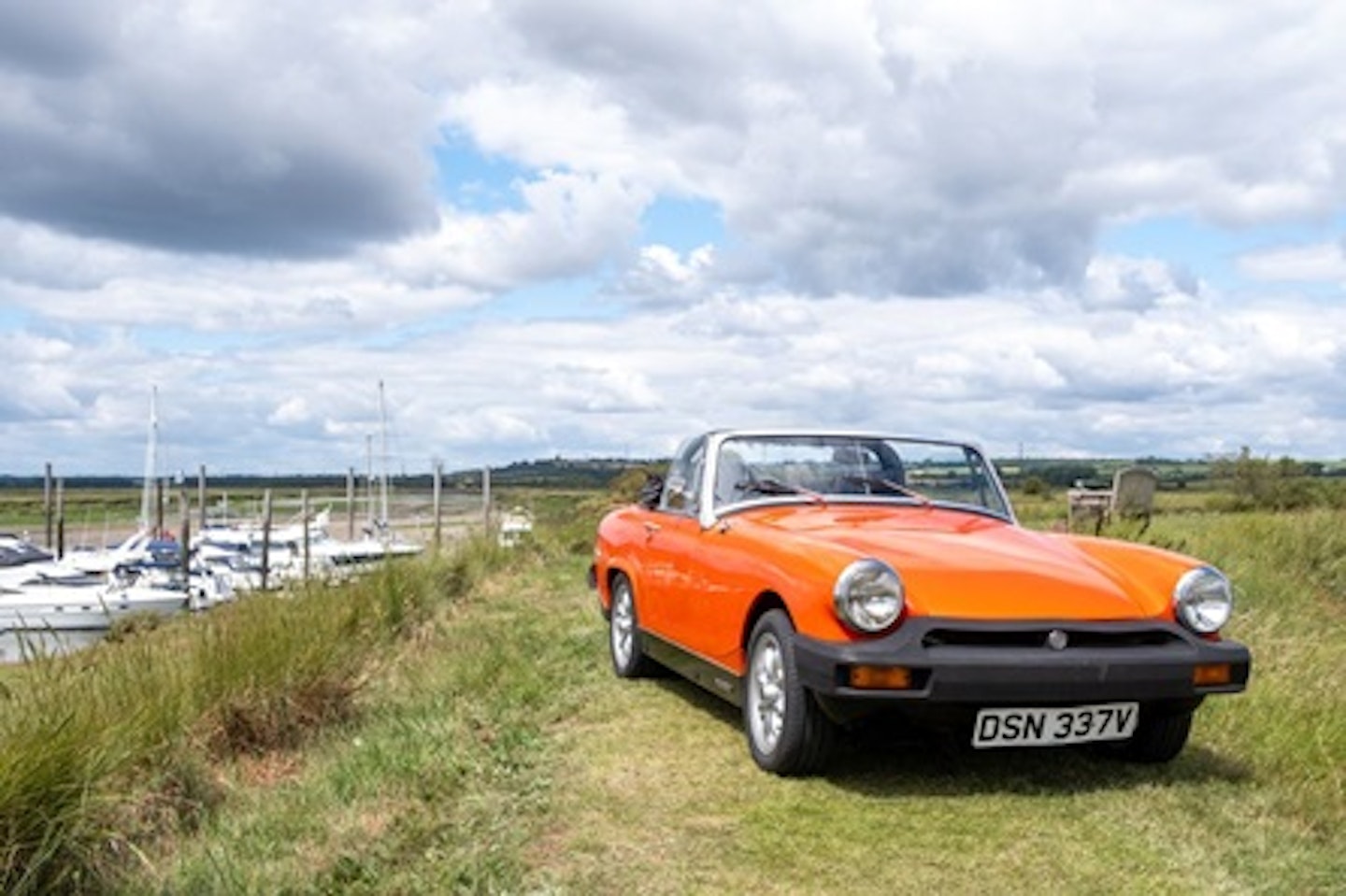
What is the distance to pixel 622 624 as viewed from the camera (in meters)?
8.37

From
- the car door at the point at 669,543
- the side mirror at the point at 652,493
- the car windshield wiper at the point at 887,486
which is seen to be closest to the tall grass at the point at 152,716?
the car door at the point at 669,543

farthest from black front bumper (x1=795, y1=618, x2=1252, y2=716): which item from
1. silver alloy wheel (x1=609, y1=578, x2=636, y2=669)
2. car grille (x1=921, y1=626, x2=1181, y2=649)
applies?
silver alloy wheel (x1=609, y1=578, x2=636, y2=669)

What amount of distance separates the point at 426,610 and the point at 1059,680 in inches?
315

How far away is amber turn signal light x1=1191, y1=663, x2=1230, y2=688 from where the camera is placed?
5277 millimetres

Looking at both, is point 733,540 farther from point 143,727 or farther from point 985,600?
point 143,727

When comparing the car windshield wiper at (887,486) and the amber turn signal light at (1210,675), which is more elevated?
the car windshield wiper at (887,486)

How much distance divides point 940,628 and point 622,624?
3.64 metres

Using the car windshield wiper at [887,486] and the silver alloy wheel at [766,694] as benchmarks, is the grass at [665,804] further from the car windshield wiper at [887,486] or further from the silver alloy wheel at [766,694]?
the car windshield wiper at [887,486]

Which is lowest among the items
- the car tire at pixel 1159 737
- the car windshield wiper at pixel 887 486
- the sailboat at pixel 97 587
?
the sailboat at pixel 97 587

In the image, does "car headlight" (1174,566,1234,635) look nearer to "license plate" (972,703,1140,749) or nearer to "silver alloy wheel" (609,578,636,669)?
"license plate" (972,703,1140,749)

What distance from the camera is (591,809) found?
17.4 feet

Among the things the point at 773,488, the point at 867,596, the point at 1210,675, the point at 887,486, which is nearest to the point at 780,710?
the point at 867,596

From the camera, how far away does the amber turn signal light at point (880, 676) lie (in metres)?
4.93

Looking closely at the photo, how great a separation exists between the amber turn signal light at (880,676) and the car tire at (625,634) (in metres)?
3.05
